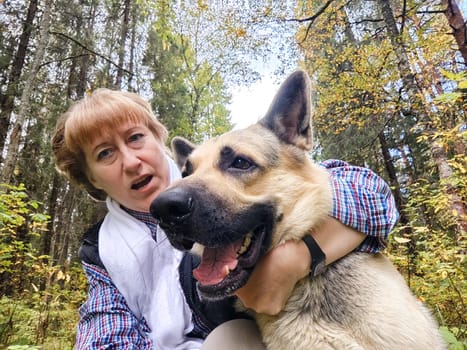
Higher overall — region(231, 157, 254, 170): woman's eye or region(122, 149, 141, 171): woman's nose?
region(122, 149, 141, 171): woman's nose

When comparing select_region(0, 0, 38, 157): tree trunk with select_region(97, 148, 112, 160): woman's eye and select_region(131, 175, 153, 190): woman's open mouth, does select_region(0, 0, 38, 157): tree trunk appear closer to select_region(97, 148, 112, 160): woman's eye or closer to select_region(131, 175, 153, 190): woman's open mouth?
select_region(97, 148, 112, 160): woman's eye

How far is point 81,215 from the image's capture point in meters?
11.8

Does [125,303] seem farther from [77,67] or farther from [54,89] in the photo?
[77,67]

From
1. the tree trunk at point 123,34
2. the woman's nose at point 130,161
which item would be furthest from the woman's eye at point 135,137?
the tree trunk at point 123,34

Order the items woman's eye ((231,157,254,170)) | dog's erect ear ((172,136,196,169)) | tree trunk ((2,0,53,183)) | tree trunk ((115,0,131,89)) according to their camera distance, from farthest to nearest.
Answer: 1. tree trunk ((115,0,131,89))
2. tree trunk ((2,0,53,183))
3. dog's erect ear ((172,136,196,169))
4. woman's eye ((231,157,254,170))

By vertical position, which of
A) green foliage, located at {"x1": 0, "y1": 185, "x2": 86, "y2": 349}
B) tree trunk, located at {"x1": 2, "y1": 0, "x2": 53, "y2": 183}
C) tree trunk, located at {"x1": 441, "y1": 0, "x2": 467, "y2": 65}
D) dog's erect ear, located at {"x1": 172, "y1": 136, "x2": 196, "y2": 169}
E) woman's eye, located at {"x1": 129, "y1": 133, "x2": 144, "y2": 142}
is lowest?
green foliage, located at {"x1": 0, "y1": 185, "x2": 86, "y2": 349}

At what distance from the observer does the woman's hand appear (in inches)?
65.5

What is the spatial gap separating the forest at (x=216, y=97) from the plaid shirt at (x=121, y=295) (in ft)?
3.30

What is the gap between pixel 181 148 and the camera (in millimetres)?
2492

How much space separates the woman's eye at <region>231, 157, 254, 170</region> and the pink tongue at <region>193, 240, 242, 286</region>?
1.49ft

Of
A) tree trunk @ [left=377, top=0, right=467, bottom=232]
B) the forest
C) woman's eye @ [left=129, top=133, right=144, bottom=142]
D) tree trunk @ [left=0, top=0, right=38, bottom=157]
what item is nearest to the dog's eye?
woman's eye @ [left=129, top=133, right=144, bottom=142]

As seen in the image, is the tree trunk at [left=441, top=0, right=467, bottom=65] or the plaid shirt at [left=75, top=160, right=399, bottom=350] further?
the tree trunk at [left=441, top=0, right=467, bottom=65]

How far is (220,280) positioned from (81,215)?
11592mm

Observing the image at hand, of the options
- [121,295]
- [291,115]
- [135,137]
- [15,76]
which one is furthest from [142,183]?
[15,76]
